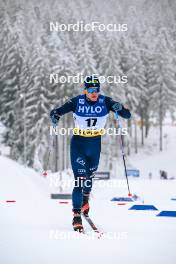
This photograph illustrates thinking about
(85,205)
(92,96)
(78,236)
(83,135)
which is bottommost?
(78,236)

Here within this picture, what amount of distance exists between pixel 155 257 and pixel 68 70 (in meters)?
43.3

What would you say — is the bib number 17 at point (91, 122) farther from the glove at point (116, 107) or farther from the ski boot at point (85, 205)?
the ski boot at point (85, 205)

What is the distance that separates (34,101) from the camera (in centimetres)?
4825

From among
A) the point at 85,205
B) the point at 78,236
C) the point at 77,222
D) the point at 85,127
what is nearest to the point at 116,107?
the point at 85,127

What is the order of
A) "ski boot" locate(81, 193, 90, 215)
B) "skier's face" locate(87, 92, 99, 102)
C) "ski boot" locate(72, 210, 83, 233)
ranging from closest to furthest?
"ski boot" locate(72, 210, 83, 233) → "skier's face" locate(87, 92, 99, 102) → "ski boot" locate(81, 193, 90, 215)

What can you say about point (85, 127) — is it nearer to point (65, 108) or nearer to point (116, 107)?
point (65, 108)

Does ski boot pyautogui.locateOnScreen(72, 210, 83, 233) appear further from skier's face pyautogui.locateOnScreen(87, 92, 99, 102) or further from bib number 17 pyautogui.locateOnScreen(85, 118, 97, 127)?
skier's face pyautogui.locateOnScreen(87, 92, 99, 102)

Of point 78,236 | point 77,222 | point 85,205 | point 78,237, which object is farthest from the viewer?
point 85,205

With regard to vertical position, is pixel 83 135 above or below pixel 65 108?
below

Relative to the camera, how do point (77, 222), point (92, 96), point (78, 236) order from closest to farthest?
point (78, 236)
point (77, 222)
point (92, 96)

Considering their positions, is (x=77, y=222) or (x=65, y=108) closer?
(x=77, y=222)

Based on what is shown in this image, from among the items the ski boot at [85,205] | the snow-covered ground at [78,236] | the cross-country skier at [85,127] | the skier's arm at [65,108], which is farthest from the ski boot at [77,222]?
the skier's arm at [65,108]

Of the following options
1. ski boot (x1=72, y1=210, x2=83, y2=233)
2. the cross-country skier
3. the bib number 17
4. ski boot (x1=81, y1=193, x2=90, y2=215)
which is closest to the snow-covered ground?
ski boot (x1=72, y1=210, x2=83, y2=233)

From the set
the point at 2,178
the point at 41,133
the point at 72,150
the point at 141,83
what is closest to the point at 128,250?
the point at 72,150
